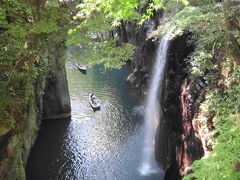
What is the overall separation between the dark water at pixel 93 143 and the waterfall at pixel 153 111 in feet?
1.59

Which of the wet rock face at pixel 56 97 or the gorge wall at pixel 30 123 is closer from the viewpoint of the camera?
the gorge wall at pixel 30 123

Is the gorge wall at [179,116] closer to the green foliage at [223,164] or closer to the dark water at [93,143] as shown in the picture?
the dark water at [93,143]

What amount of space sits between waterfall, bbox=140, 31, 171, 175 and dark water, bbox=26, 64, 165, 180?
49 cm

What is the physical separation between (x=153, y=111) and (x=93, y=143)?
6.13m

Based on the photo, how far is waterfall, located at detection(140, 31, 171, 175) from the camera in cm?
1524

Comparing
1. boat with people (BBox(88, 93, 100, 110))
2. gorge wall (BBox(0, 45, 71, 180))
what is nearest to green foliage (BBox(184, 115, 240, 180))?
gorge wall (BBox(0, 45, 71, 180))

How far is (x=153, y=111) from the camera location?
810 inches

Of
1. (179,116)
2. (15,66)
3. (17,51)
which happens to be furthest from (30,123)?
(179,116)

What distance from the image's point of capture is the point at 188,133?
1053cm

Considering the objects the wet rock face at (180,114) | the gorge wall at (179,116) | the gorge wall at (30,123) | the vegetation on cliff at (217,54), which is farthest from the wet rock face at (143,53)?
the vegetation on cliff at (217,54)

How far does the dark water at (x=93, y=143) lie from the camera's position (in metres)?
14.7

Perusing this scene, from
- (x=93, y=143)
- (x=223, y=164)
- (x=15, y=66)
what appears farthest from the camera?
(x=93, y=143)

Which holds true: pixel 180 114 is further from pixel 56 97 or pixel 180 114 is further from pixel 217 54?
pixel 56 97

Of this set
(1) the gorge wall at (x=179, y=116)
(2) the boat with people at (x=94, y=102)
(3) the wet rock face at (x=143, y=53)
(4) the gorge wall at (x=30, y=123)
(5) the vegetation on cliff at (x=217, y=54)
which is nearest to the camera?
(5) the vegetation on cliff at (x=217, y=54)
